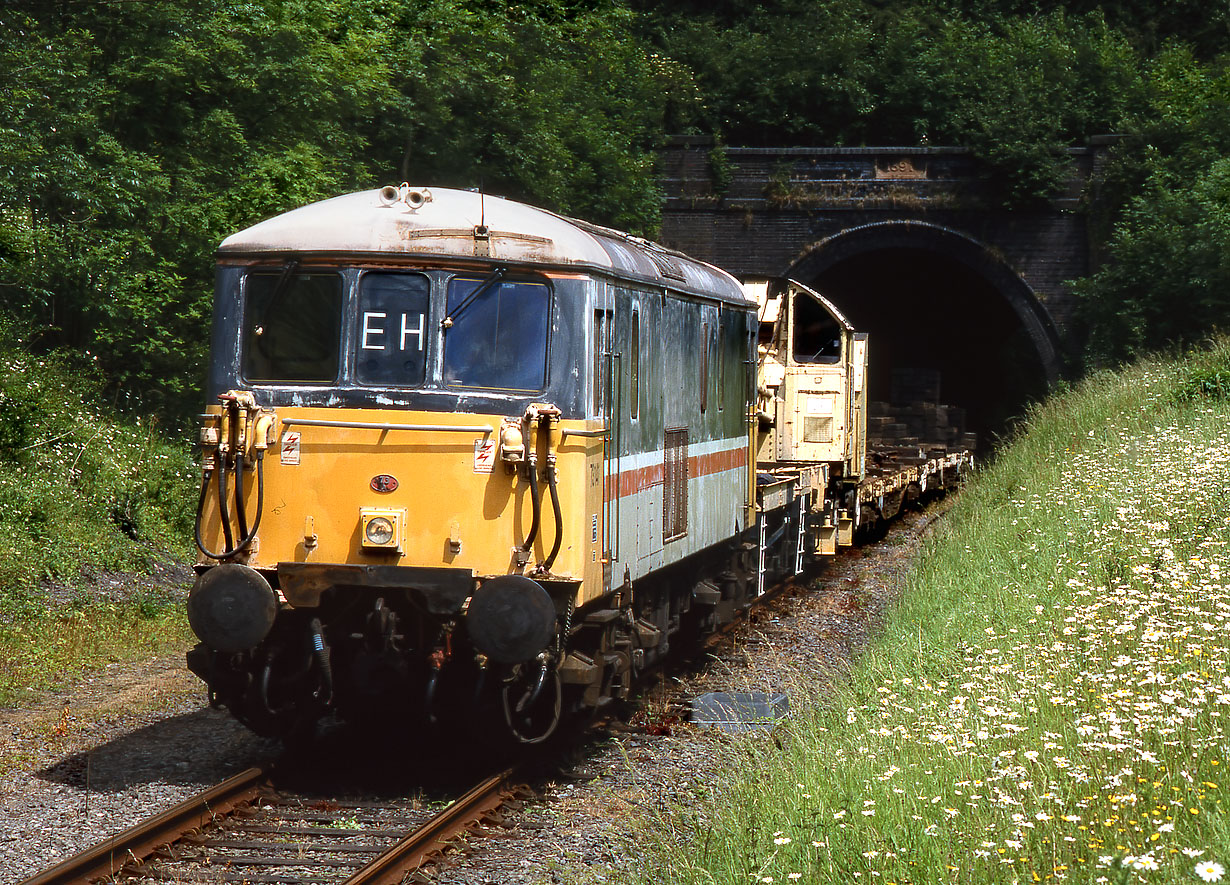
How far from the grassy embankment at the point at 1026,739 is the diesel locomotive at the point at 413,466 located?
54.7 inches

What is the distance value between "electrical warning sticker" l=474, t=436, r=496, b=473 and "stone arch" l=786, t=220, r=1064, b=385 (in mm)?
27448

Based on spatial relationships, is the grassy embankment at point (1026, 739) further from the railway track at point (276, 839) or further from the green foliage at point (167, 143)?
the green foliage at point (167, 143)

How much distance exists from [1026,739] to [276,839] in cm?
358

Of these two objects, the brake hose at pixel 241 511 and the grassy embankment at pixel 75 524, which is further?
the grassy embankment at pixel 75 524

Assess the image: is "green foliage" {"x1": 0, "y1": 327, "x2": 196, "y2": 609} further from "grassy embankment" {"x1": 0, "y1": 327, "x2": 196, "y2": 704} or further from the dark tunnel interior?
the dark tunnel interior

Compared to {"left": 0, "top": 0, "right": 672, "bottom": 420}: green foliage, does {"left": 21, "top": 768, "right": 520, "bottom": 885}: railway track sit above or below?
below

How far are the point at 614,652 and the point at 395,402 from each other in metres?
2.17

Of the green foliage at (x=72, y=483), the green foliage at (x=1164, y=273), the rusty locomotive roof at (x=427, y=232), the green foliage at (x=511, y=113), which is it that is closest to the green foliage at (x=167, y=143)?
the green foliage at (x=511, y=113)

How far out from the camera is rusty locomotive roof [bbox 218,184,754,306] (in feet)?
26.0

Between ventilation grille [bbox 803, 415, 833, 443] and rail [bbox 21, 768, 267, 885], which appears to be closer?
rail [bbox 21, 768, 267, 885]

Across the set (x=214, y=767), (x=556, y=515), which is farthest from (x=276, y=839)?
(x=556, y=515)

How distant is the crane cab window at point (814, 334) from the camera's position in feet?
62.8

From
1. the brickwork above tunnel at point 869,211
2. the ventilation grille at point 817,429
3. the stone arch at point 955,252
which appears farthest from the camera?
the stone arch at point 955,252

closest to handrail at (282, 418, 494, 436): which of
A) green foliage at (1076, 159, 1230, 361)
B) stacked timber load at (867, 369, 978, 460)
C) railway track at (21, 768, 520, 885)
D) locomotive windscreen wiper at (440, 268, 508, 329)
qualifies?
locomotive windscreen wiper at (440, 268, 508, 329)
